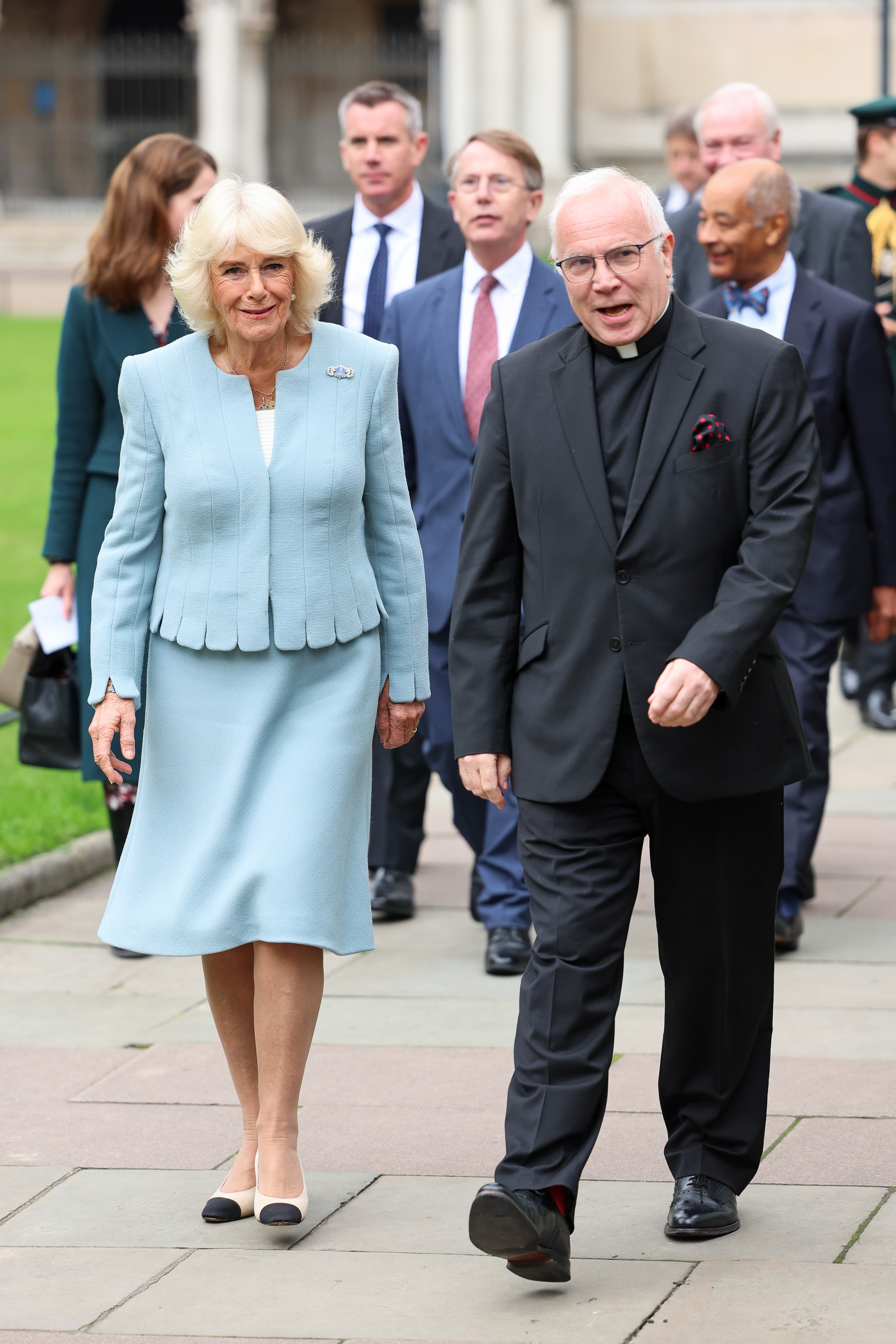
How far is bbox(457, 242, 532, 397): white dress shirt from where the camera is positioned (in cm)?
628

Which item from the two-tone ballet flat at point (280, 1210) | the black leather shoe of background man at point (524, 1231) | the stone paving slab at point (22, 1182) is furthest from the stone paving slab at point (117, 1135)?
the black leather shoe of background man at point (524, 1231)

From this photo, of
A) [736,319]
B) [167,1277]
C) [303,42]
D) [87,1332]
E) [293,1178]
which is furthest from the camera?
[303,42]

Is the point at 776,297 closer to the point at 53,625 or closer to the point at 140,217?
the point at 140,217

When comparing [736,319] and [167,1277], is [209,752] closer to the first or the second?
[167,1277]

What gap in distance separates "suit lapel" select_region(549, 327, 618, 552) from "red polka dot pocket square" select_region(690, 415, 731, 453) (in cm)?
17

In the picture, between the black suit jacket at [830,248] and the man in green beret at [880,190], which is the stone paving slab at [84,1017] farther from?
the man in green beret at [880,190]

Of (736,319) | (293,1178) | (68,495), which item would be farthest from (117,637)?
(736,319)

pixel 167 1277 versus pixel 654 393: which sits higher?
pixel 654 393

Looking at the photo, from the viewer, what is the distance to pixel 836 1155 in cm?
442

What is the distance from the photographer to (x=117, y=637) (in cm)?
414

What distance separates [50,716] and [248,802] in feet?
8.29

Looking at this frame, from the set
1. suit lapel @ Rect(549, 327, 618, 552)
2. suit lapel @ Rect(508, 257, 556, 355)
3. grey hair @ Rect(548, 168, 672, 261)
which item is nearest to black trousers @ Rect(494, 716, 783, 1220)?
suit lapel @ Rect(549, 327, 618, 552)

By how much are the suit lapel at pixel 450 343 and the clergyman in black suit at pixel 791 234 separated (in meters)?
0.86

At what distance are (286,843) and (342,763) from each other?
0.19 meters
